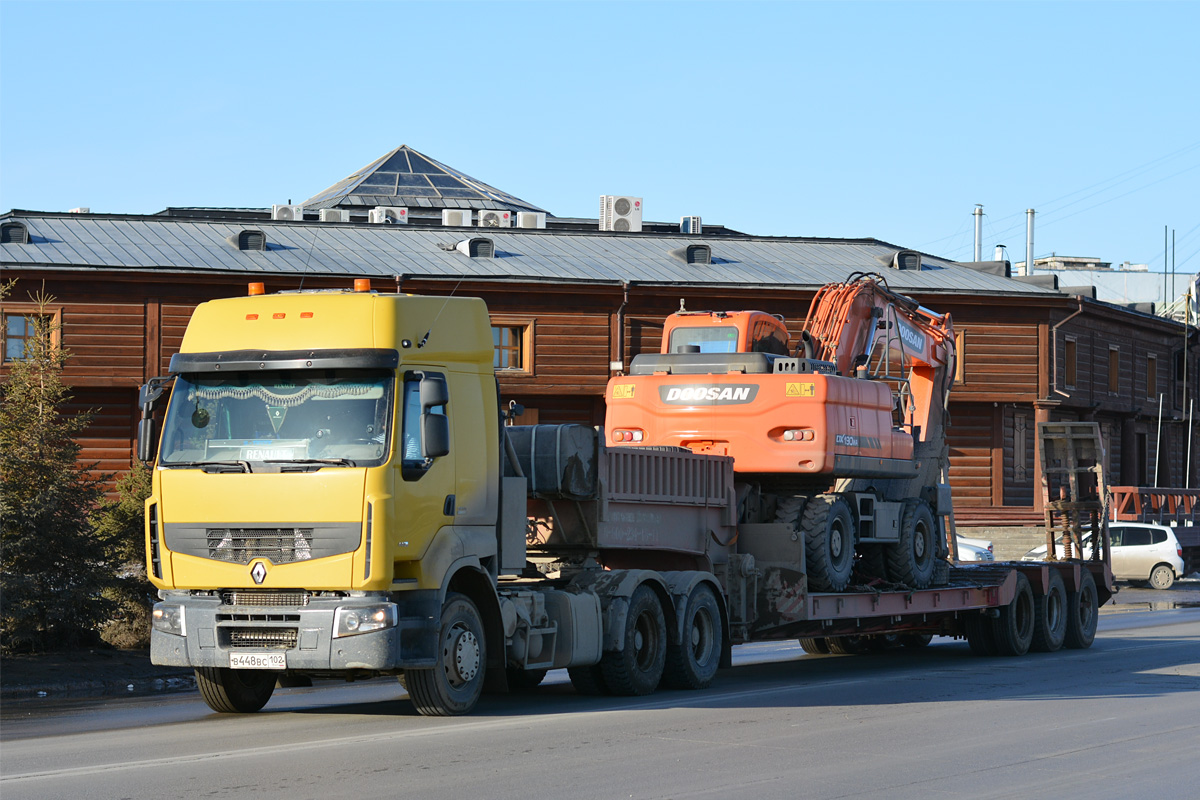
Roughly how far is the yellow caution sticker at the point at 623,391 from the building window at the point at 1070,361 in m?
33.5

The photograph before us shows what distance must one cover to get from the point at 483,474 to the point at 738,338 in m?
5.53

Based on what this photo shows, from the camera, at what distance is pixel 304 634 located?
38.5 ft

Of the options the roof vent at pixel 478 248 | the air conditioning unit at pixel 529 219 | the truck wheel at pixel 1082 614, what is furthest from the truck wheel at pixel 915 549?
the air conditioning unit at pixel 529 219

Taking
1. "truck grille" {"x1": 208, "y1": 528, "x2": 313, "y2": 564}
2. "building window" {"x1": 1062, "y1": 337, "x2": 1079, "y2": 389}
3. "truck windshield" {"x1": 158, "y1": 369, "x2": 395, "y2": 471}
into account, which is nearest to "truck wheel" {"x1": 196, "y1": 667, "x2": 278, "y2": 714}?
"truck grille" {"x1": 208, "y1": 528, "x2": 313, "y2": 564}

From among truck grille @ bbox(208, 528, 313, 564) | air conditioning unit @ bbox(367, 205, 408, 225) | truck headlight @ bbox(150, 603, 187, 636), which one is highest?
air conditioning unit @ bbox(367, 205, 408, 225)

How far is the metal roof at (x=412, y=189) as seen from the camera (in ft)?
201

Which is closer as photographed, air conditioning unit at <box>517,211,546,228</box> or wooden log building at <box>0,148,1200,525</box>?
wooden log building at <box>0,148,1200,525</box>

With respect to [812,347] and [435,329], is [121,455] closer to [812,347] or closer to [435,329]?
[812,347]

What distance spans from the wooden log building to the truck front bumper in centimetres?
2765

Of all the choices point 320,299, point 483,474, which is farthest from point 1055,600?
point 320,299

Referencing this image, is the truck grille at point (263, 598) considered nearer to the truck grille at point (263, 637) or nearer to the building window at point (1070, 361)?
the truck grille at point (263, 637)

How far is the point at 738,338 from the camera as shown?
17625mm

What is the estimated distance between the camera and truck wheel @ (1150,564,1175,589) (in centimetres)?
3866

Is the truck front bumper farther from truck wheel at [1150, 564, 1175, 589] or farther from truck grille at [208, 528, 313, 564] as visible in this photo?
truck wheel at [1150, 564, 1175, 589]
